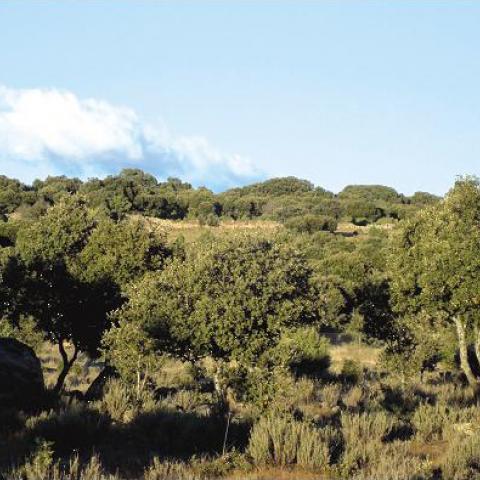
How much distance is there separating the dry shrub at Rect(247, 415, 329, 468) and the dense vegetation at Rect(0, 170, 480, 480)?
0.17 ft

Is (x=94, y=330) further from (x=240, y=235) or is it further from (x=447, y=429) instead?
(x=447, y=429)

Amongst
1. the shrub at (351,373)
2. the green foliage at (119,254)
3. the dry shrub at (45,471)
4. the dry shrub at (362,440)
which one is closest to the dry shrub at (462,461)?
the dry shrub at (362,440)

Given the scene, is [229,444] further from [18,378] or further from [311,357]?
[311,357]

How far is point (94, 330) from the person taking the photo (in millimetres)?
25938

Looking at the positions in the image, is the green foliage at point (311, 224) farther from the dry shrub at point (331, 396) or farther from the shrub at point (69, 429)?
the shrub at point (69, 429)

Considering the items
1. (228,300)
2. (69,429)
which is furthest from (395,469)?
(69,429)

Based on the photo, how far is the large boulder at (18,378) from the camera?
17250 mm

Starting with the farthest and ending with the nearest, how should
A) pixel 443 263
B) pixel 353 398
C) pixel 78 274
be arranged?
pixel 78 274 < pixel 353 398 < pixel 443 263

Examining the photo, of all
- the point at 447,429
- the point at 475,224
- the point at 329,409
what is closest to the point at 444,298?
the point at 475,224

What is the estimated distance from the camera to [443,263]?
74.5 ft

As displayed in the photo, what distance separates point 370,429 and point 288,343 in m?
3.32

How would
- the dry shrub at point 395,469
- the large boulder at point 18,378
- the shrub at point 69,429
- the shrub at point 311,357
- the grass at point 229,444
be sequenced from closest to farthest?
1. the dry shrub at point 395,469
2. the grass at point 229,444
3. the shrub at point 69,429
4. the large boulder at point 18,378
5. the shrub at point 311,357

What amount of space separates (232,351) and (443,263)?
1004cm

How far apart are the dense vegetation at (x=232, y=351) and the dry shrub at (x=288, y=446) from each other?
0.05 metres
